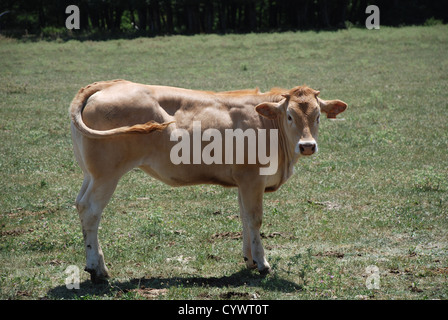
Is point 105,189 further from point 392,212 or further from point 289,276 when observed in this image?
point 392,212

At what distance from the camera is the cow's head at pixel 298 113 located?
7015 millimetres

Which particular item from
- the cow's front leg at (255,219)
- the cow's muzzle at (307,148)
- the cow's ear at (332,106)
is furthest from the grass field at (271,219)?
the cow's ear at (332,106)

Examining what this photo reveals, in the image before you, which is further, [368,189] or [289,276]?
[368,189]

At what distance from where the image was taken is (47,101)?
2058 cm

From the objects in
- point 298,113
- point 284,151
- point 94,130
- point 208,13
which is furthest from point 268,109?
point 208,13

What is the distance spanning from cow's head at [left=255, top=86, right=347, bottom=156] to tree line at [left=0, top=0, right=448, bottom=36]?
45802mm

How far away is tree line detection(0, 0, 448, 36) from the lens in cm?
5669

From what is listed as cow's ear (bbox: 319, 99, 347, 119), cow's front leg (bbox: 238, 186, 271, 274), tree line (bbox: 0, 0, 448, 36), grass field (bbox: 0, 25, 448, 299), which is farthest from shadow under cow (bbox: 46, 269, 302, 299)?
tree line (bbox: 0, 0, 448, 36)

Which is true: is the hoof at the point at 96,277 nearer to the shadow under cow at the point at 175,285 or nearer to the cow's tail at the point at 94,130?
the shadow under cow at the point at 175,285

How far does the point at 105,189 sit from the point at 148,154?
0.68 m

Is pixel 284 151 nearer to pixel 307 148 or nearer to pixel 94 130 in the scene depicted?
pixel 307 148

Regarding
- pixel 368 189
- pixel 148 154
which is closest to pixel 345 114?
pixel 368 189

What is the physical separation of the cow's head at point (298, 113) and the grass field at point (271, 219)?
5.39ft
